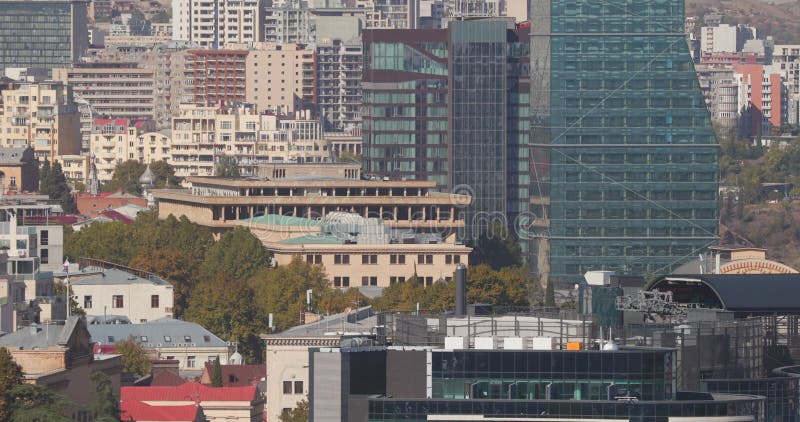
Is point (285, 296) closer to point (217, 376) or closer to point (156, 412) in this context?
point (217, 376)

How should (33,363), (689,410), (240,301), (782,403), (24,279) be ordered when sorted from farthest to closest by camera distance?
1. (240,301)
2. (24,279)
3. (33,363)
4. (782,403)
5. (689,410)

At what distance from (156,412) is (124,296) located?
2263 inches

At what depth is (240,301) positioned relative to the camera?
7136 inches

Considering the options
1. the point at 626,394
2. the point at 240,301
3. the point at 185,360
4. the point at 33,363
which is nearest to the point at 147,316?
the point at 240,301

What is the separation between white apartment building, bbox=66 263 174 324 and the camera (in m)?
184

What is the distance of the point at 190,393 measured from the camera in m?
138

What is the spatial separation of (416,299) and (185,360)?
2078 centimetres

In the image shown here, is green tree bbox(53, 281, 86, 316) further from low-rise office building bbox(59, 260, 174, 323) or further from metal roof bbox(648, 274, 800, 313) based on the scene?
metal roof bbox(648, 274, 800, 313)

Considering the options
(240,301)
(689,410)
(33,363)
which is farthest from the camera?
(240,301)

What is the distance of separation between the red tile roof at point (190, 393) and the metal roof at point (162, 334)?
2063 centimetres

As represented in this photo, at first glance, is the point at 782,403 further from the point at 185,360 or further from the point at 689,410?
the point at 185,360

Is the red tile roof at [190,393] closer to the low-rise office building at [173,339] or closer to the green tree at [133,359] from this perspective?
the green tree at [133,359]

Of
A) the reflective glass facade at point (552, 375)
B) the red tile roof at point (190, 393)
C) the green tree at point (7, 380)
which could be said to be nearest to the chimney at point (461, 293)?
the green tree at point (7, 380)

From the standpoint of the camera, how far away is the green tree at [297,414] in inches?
5288
